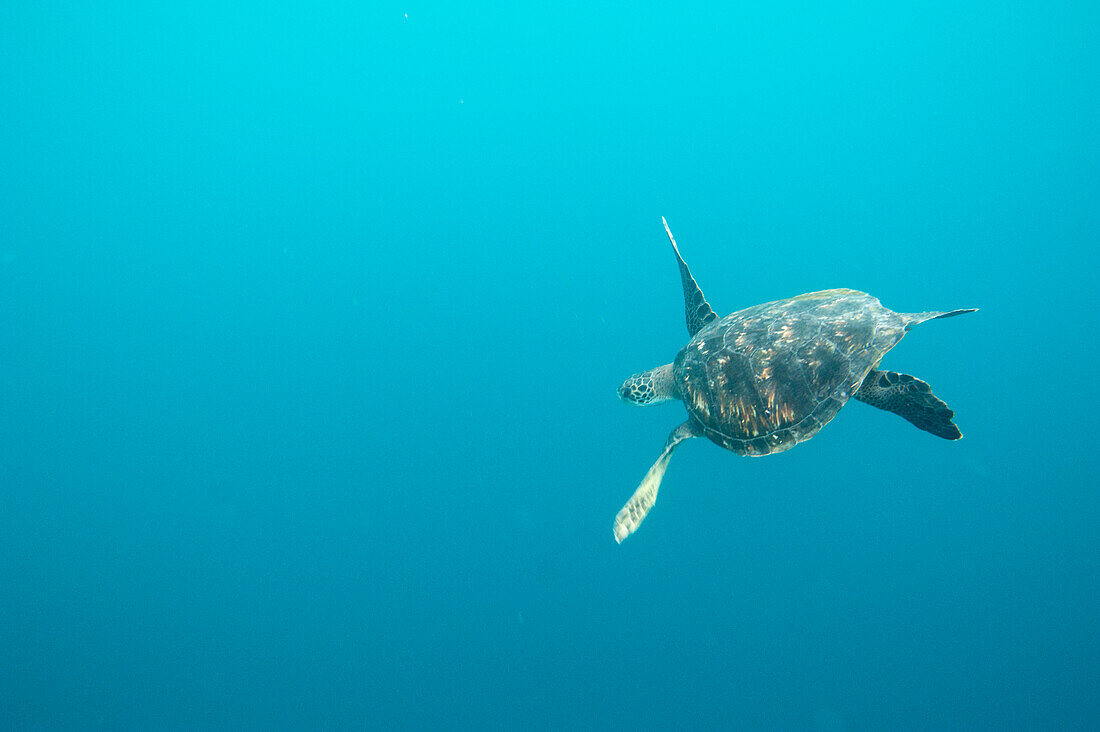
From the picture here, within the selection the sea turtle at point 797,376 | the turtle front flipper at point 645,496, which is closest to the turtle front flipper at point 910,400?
the sea turtle at point 797,376

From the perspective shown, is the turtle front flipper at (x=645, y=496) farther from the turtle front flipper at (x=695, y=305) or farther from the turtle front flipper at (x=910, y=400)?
the turtle front flipper at (x=910, y=400)

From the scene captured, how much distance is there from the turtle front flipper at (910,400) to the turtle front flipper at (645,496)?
4.65 ft

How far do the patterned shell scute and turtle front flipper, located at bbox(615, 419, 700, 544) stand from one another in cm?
33

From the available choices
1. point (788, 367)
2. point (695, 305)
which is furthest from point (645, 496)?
point (695, 305)

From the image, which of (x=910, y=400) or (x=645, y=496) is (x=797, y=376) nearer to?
(x=910, y=400)

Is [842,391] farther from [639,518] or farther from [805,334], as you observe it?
[639,518]

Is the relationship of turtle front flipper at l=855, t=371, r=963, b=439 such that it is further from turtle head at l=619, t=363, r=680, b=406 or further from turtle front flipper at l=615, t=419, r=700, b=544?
turtle head at l=619, t=363, r=680, b=406

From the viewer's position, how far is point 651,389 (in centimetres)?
545

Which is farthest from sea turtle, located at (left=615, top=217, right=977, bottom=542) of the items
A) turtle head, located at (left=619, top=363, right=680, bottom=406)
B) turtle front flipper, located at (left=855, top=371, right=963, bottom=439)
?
turtle head, located at (left=619, top=363, right=680, bottom=406)

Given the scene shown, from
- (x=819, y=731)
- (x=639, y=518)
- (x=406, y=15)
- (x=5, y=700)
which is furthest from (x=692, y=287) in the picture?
(x=406, y=15)

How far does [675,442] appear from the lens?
4836 mm

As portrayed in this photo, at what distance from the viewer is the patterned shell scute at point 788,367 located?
12.6 ft

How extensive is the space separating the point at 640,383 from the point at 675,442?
2.86 ft

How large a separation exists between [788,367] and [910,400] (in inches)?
32.3
